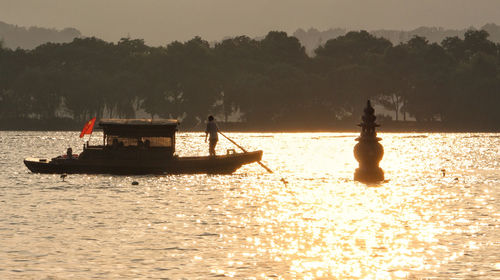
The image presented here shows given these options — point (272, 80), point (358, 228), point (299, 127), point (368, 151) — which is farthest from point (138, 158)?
point (299, 127)

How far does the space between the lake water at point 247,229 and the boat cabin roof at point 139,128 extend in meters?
4.17

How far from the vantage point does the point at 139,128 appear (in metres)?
55.7

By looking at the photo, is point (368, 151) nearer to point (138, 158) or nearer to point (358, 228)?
point (138, 158)

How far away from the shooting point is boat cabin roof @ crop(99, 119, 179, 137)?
2190 inches

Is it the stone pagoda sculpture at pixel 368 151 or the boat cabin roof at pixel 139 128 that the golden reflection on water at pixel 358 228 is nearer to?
the stone pagoda sculpture at pixel 368 151

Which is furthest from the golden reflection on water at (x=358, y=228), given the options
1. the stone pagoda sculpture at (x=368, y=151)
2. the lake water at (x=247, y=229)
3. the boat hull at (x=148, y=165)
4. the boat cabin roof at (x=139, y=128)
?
the boat cabin roof at (x=139, y=128)

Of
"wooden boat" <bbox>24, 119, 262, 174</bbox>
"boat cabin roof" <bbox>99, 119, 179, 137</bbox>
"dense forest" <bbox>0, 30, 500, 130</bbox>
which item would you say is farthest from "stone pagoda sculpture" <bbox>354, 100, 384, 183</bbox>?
"dense forest" <bbox>0, 30, 500, 130</bbox>

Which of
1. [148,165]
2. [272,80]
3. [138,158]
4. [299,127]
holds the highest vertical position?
[272,80]

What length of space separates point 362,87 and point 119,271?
142 m

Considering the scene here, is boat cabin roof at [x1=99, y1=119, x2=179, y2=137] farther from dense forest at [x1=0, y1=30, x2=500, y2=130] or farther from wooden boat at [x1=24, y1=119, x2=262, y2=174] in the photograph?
dense forest at [x1=0, y1=30, x2=500, y2=130]

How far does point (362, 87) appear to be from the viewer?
16212 cm

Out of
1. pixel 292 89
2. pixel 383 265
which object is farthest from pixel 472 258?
pixel 292 89

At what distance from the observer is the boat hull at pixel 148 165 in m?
53.9

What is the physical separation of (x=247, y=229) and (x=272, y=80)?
134m
